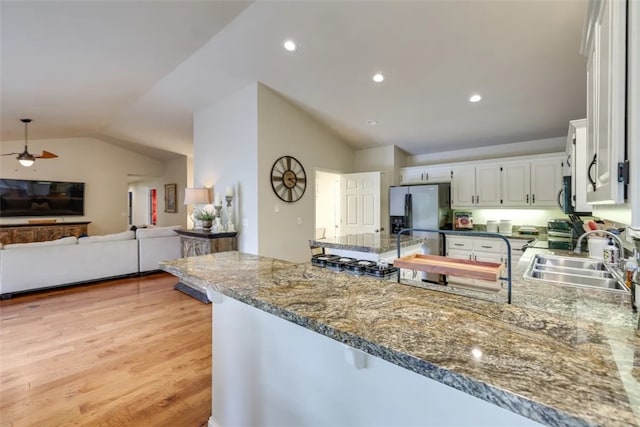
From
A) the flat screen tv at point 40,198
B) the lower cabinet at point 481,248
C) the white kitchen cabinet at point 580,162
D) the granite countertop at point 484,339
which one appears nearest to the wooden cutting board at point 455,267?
the granite countertop at point 484,339

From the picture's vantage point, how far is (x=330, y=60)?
135 inches

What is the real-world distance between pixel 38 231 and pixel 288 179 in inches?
257

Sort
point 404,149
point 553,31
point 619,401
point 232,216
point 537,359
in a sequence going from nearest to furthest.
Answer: point 619,401 → point 537,359 → point 553,31 → point 232,216 → point 404,149

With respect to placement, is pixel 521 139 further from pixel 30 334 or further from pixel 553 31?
pixel 30 334

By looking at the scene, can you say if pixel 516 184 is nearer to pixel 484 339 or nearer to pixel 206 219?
pixel 484 339

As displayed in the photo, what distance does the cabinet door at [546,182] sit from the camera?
13.7ft

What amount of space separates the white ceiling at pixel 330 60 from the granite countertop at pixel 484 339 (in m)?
2.63

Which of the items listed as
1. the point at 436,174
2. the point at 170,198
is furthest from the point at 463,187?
the point at 170,198

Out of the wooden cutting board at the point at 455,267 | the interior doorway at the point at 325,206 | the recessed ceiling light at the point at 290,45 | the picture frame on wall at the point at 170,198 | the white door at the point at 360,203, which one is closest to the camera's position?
the wooden cutting board at the point at 455,267

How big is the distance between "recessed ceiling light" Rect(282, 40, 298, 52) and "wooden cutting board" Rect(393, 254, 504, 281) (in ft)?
9.45

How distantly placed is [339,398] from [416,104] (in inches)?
155

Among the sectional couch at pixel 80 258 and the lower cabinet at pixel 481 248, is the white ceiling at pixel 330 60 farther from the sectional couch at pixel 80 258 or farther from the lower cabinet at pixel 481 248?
the sectional couch at pixel 80 258

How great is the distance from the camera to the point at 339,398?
3.31ft

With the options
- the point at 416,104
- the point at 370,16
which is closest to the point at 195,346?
the point at 370,16
